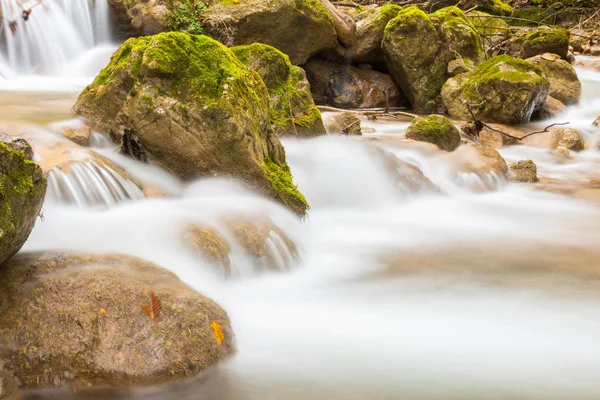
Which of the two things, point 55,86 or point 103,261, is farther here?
point 55,86

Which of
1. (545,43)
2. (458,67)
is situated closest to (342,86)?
(458,67)

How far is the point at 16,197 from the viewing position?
282 centimetres

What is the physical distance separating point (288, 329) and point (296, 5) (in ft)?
31.9

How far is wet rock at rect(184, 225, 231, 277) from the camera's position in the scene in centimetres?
394

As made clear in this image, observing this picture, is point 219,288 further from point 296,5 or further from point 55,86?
point 296,5

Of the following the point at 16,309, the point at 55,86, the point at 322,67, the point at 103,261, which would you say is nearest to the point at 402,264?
the point at 103,261

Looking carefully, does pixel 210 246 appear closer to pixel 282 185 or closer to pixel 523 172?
pixel 282 185

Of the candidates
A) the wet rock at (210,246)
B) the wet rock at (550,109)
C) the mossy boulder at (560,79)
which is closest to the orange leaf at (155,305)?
the wet rock at (210,246)

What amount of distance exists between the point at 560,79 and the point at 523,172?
6493 millimetres

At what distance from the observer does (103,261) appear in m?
3.31

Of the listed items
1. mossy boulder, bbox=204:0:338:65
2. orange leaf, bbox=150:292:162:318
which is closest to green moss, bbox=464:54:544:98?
mossy boulder, bbox=204:0:338:65

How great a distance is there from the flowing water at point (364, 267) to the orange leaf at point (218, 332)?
0.13m

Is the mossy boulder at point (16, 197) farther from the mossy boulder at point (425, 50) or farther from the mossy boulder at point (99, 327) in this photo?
the mossy boulder at point (425, 50)

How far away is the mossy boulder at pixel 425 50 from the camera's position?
42.5ft
